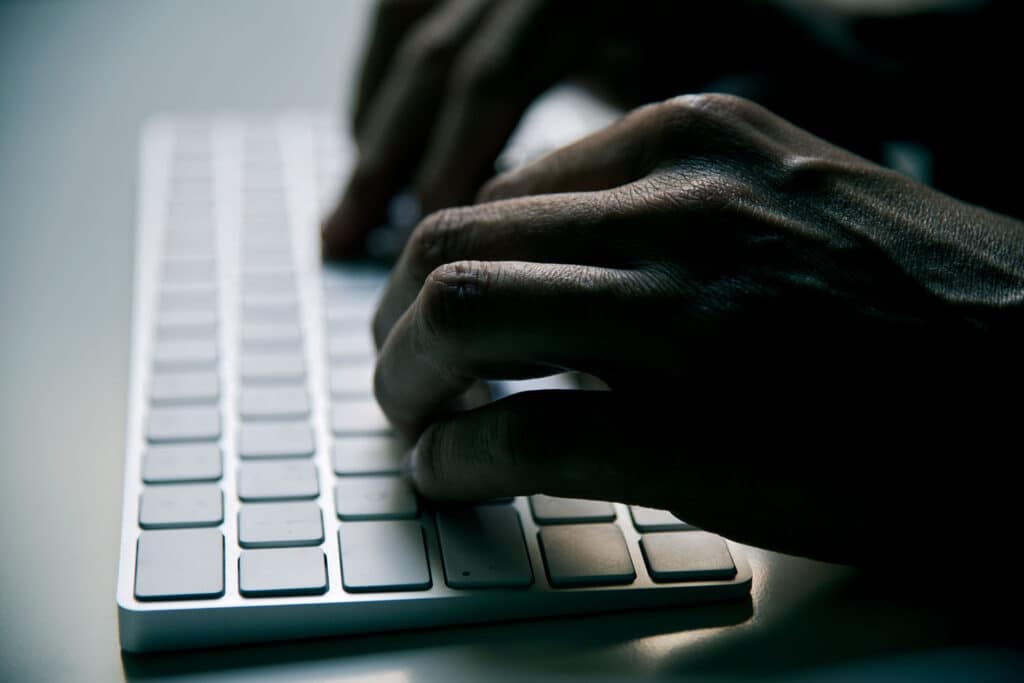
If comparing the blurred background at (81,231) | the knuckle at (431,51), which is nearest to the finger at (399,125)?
the knuckle at (431,51)

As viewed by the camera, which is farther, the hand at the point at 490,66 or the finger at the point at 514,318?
the hand at the point at 490,66

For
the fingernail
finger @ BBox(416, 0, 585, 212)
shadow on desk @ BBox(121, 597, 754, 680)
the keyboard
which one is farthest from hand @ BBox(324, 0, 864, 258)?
shadow on desk @ BBox(121, 597, 754, 680)

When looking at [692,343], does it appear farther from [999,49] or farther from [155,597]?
[999,49]

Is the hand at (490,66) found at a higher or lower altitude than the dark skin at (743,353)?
higher

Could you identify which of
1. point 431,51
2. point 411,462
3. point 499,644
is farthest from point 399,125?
point 499,644

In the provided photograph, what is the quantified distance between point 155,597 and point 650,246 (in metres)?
0.29

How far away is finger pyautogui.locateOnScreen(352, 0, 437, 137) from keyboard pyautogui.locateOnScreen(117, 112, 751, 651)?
32cm

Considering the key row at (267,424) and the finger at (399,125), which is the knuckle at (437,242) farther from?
the finger at (399,125)

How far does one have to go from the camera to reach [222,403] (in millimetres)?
566

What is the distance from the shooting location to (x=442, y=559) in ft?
1.49

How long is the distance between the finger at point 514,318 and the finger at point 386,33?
0.52 metres

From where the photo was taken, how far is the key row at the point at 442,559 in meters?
0.44

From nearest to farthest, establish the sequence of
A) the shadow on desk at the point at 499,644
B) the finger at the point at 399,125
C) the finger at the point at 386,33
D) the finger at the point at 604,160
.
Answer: the shadow on desk at the point at 499,644
the finger at the point at 604,160
the finger at the point at 399,125
the finger at the point at 386,33

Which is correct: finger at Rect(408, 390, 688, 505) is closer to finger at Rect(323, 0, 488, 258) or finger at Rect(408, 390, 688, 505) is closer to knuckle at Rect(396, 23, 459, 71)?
finger at Rect(323, 0, 488, 258)
